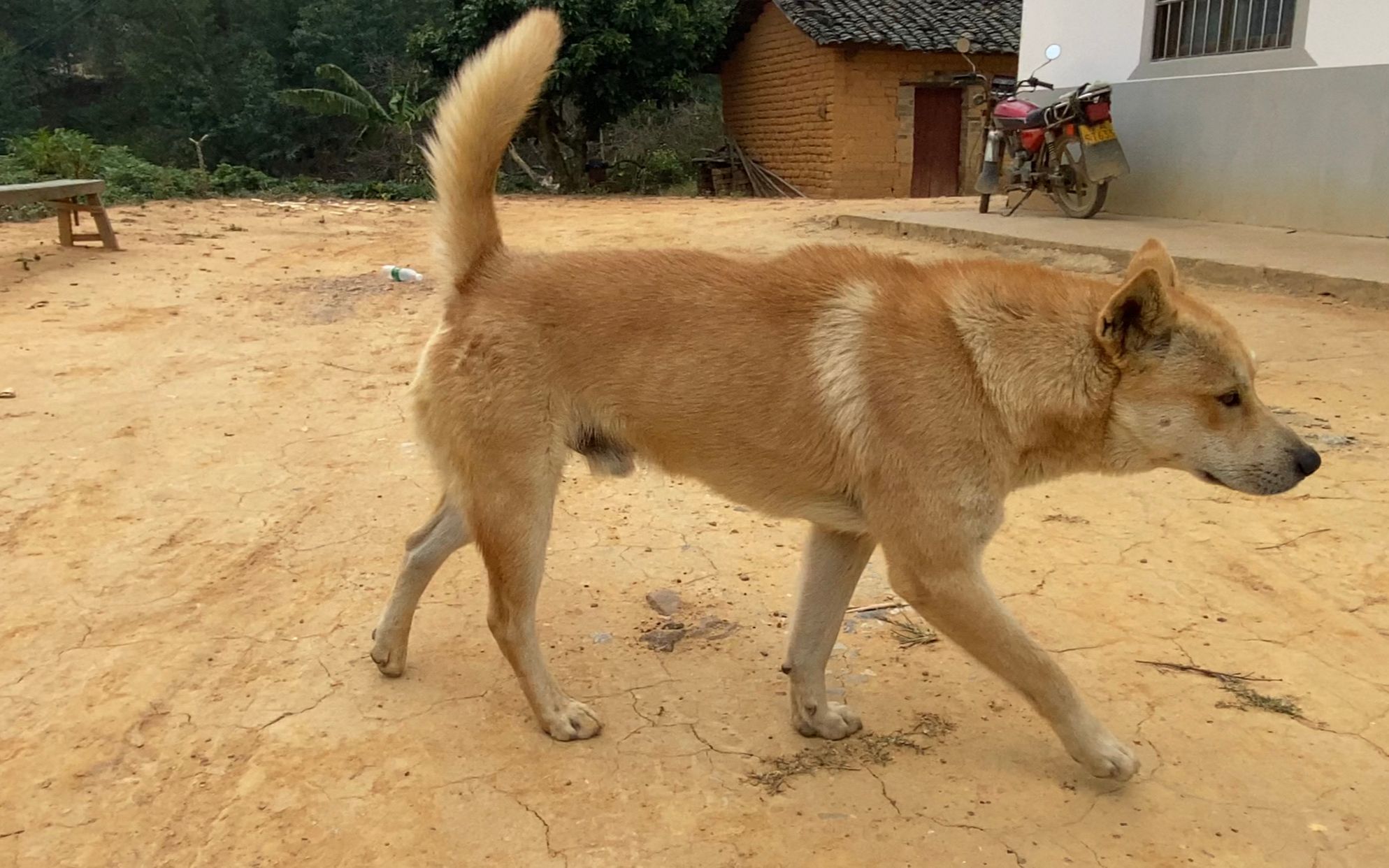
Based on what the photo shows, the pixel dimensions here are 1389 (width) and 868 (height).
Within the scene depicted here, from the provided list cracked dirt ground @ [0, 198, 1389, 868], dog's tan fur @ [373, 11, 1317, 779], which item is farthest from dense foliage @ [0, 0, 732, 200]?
dog's tan fur @ [373, 11, 1317, 779]

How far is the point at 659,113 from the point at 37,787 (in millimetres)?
26711

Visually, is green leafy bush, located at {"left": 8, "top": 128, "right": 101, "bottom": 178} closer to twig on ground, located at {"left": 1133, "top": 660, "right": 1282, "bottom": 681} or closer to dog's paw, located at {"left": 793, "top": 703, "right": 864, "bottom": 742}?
dog's paw, located at {"left": 793, "top": 703, "right": 864, "bottom": 742}

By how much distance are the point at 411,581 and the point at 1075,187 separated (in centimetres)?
1108

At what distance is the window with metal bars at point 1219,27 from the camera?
9977 millimetres

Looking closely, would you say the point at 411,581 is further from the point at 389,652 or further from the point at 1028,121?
the point at 1028,121

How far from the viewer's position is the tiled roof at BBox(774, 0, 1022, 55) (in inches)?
757

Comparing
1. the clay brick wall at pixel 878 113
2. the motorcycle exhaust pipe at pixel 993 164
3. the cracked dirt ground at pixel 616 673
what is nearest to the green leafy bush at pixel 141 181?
the clay brick wall at pixel 878 113

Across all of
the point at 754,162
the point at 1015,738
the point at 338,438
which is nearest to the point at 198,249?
the point at 338,438

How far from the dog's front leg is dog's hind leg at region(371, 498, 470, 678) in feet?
4.76

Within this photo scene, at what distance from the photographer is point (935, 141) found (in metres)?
20.9

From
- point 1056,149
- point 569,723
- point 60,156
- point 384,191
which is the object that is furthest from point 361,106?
point 569,723

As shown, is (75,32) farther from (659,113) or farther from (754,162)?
(754,162)

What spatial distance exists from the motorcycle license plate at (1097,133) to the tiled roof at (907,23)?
8630 millimetres

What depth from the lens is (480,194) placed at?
301cm
